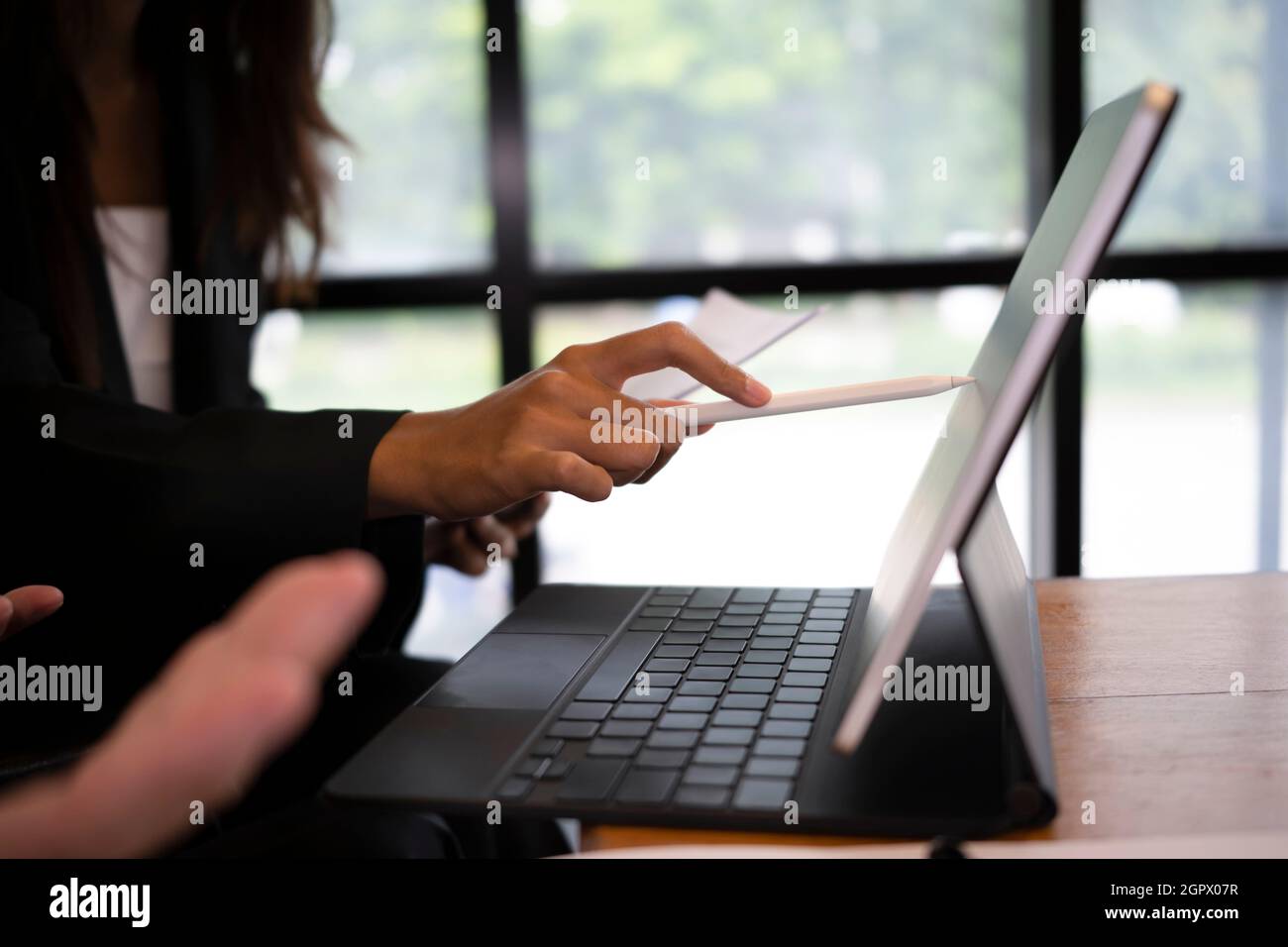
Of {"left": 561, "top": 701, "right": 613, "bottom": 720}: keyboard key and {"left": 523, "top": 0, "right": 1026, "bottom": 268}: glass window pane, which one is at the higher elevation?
{"left": 523, "top": 0, "right": 1026, "bottom": 268}: glass window pane

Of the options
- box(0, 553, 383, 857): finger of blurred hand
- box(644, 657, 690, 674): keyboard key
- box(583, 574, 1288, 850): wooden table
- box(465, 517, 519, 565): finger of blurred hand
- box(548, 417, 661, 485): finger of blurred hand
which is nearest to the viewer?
box(0, 553, 383, 857): finger of blurred hand

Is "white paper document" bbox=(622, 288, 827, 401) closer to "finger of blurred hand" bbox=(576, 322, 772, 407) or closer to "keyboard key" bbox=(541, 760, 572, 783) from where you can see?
"finger of blurred hand" bbox=(576, 322, 772, 407)

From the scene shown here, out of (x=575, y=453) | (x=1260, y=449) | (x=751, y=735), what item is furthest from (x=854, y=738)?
(x=1260, y=449)

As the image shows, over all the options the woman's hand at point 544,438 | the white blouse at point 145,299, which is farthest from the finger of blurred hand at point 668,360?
the white blouse at point 145,299

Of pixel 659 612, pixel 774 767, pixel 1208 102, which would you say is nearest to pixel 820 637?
pixel 659 612

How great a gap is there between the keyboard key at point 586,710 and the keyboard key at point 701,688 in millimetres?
52

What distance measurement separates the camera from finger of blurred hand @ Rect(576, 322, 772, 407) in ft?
2.70

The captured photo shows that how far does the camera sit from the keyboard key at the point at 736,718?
607 mm

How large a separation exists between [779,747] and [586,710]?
114 millimetres

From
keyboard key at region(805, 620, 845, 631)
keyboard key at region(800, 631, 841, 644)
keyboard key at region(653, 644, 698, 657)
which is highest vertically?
keyboard key at region(805, 620, 845, 631)

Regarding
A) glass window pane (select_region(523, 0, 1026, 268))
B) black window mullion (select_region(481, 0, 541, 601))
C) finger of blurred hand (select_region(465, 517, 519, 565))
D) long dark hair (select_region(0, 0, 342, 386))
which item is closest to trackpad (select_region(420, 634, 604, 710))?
finger of blurred hand (select_region(465, 517, 519, 565))

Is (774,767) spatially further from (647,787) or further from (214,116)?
(214,116)

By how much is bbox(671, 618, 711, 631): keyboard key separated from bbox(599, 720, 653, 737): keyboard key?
0.20 m

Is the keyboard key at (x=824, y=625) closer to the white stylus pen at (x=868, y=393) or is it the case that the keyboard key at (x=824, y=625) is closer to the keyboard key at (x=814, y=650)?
the keyboard key at (x=814, y=650)
